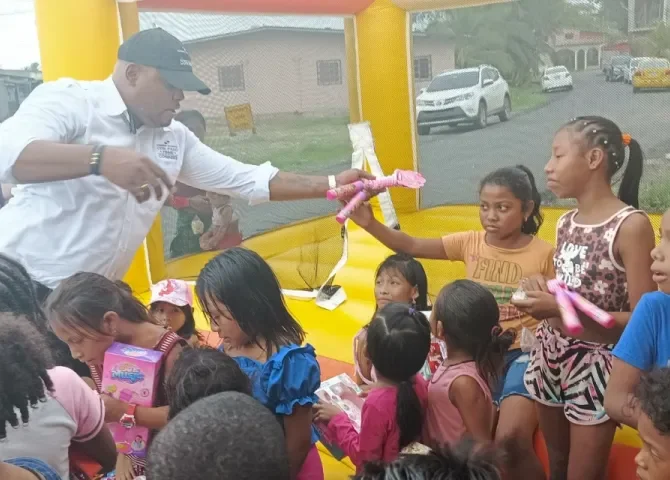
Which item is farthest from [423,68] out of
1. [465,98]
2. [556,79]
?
[556,79]

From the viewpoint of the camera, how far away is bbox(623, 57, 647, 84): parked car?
7.34 ft

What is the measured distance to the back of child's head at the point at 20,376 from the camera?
1157mm

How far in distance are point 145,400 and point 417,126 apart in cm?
189

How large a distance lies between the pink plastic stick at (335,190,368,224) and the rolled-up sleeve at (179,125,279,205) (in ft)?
1.18

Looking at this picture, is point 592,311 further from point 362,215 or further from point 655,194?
A: point 655,194

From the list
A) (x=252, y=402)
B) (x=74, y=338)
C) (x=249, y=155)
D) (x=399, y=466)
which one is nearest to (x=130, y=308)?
(x=74, y=338)

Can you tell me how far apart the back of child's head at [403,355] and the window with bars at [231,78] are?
1585 mm

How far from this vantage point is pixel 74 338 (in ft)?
5.13

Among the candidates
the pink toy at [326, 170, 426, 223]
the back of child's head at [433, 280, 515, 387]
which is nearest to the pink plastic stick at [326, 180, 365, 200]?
the pink toy at [326, 170, 426, 223]

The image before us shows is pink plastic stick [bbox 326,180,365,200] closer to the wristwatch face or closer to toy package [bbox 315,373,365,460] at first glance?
toy package [bbox 315,373,365,460]

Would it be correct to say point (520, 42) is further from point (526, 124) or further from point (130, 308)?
point (130, 308)

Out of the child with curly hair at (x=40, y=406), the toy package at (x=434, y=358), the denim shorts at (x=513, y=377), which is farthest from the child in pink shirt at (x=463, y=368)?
the child with curly hair at (x=40, y=406)

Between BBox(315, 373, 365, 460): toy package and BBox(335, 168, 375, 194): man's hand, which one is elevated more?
BBox(335, 168, 375, 194): man's hand

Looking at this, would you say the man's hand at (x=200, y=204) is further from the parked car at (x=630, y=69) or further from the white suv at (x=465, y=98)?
the parked car at (x=630, y=69)
